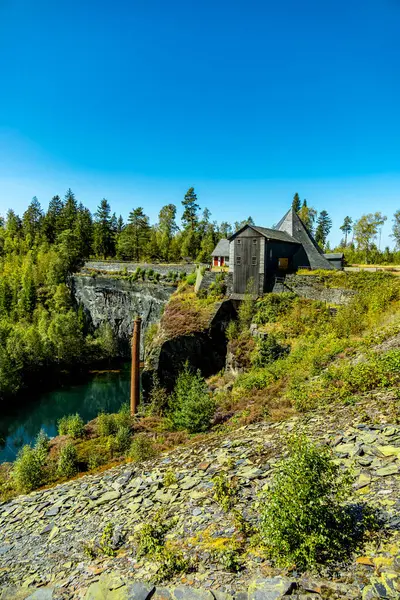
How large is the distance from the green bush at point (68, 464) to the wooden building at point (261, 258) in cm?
1601

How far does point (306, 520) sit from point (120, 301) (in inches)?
1800

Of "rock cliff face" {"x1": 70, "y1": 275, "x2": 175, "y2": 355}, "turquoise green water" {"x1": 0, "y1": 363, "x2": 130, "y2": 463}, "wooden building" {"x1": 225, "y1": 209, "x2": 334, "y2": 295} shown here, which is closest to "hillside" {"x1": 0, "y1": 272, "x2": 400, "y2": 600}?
"wooden building" {"x1": 225, "y1": 209, "x2": 334, "y2": 295}

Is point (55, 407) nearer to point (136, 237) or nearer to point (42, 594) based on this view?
point (42, 594)

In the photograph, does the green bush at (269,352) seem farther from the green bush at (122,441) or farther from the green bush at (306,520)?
the green bush at (306,520)

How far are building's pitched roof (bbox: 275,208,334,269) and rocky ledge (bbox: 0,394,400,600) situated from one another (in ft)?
64.0

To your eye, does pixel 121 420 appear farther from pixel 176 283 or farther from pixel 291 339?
pixel 176 283

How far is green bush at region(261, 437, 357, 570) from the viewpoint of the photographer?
16.2ft

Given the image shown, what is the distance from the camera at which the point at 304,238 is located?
29.7m

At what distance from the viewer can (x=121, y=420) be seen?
795 inches

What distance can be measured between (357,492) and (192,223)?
2597 inches

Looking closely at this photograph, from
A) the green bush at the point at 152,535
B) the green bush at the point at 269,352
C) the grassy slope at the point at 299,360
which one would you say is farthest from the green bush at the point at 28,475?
the green bush at the point at 269,352

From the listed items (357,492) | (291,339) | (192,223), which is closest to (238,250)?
(291,339)

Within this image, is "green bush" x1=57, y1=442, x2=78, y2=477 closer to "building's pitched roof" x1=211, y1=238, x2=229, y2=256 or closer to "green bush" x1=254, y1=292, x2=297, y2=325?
"green bush" x1=254, y1=292, x2=297, y2=325

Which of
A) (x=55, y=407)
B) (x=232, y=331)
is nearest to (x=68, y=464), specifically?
(x=232, y=331)
